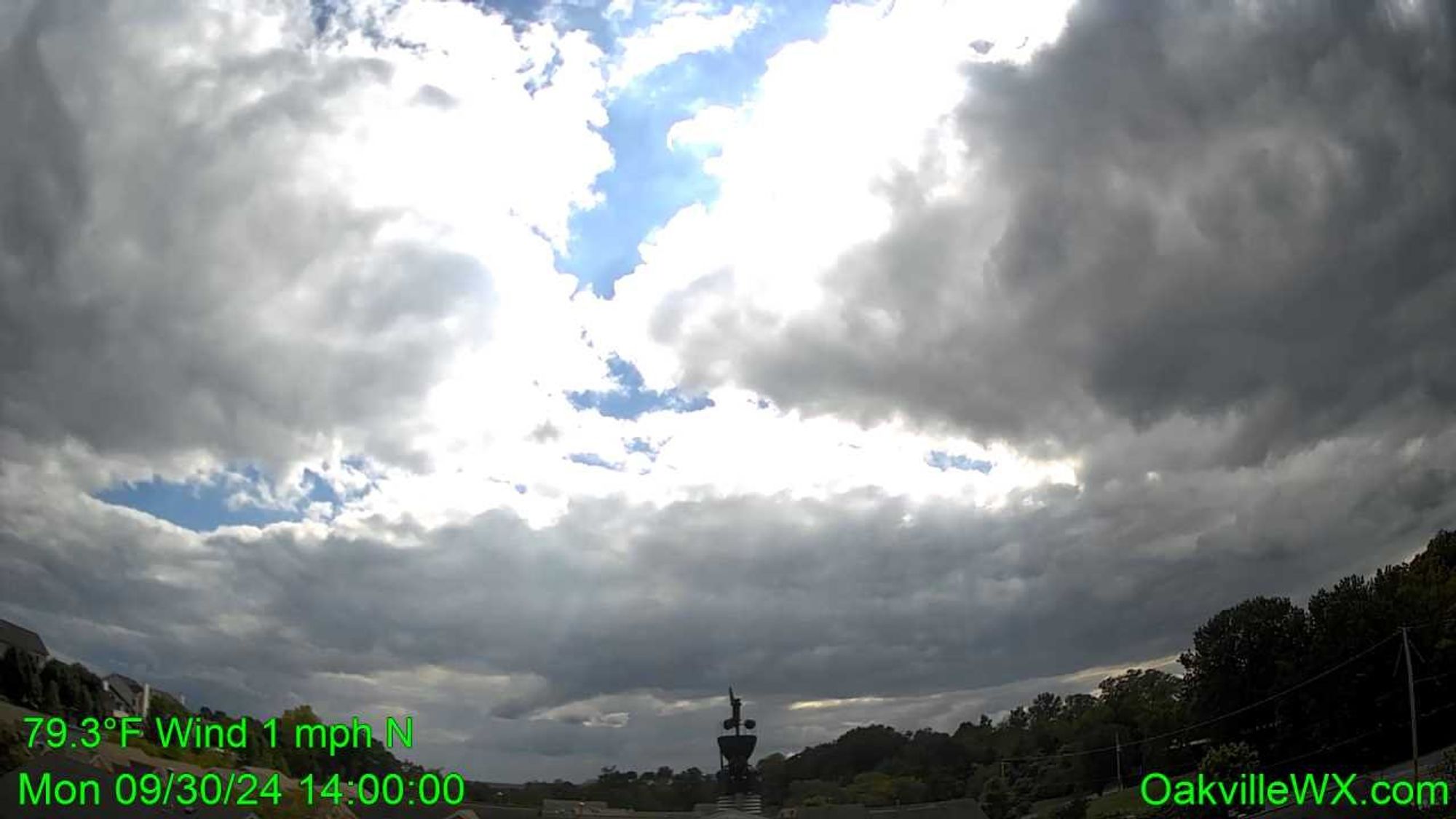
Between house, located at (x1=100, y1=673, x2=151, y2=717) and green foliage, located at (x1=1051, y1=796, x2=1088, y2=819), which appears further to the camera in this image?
green foliage, located at (x1=1051, y1=796, x2=1088, y2=819)

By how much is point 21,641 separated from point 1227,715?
42390 mm

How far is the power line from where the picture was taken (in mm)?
42812

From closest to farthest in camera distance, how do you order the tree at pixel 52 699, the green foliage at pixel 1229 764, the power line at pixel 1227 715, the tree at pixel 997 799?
the tree at pixel 52 699 < the green foliage at pixel 1229 764 < the tree at pixel 997 799 < the power line at pixel 1227 715

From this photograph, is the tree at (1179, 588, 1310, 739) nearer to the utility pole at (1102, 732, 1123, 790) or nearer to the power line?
the power line

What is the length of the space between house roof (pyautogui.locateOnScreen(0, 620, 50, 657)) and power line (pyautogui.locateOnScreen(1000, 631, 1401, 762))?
33.2 m

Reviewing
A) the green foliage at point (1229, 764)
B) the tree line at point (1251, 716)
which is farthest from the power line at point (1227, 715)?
the green foliage at point (1229, 764)

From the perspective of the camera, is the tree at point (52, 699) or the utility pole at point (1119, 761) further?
the utility pole at point (1119, 761)

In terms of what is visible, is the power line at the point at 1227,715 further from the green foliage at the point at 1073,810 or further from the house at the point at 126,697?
the house at the point at 126,697

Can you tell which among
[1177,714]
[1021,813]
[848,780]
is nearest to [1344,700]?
[1177,714]

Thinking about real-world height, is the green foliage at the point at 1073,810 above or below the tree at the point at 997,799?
below

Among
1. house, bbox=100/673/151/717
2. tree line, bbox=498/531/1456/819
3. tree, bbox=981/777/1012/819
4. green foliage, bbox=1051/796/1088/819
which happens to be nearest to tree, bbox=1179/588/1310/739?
tree line, bbox=498/531/1456/819

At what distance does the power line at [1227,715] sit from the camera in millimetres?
42812

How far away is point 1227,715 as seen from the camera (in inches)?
1775

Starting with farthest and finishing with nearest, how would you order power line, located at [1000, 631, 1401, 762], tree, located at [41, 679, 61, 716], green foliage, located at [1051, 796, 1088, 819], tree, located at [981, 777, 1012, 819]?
power line, located at [1000, 631, 1401, 762] → green foliage, located at [1051, 796, 1088, 819] → tree, located at [981, 777, 1012, 819] → tree, located at [41, 679, 61, 716]
